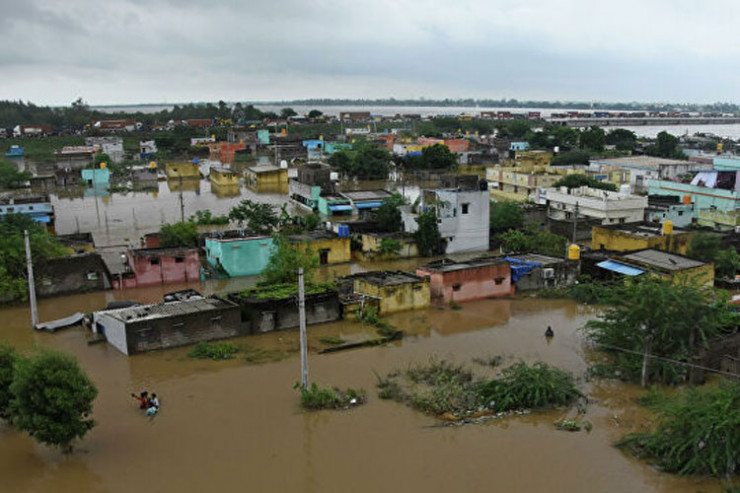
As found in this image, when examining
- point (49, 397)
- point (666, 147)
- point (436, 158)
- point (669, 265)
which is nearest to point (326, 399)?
point (49, 397)

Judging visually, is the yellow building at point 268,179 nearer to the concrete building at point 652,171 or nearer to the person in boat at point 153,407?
the concrete building at point 652,171

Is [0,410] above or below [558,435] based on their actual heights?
above

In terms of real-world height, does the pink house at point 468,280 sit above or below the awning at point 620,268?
below

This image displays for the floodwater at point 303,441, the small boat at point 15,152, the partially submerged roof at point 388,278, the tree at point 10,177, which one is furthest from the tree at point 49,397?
the small boat at point 15,152

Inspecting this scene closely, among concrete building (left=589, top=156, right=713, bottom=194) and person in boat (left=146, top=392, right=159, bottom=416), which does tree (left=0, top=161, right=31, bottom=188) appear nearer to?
person in boat (left=146, top=392, right=159, bottom=416)

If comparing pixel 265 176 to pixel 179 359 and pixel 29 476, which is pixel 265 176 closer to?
pixel 179 359

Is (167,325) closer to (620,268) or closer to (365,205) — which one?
(620,268)

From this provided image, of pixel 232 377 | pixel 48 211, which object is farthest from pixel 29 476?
pixel 48 211
